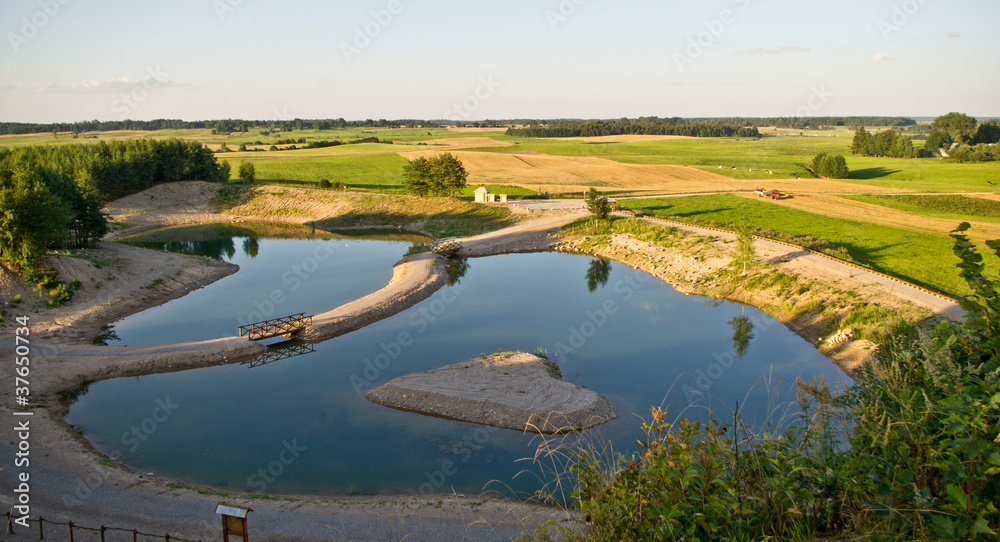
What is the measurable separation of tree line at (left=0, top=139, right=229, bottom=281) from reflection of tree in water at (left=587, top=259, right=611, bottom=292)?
30.8 metres

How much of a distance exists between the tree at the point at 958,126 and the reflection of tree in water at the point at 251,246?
425 ft

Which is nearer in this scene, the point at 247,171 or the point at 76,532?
the point at 76,532

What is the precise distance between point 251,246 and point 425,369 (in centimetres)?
3399

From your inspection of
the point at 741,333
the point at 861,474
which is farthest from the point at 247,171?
the point at 861,474

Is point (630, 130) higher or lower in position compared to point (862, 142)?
higher

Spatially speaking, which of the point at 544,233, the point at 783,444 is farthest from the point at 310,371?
the point at 544,233

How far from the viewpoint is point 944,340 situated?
5.28m

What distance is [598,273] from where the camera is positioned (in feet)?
134

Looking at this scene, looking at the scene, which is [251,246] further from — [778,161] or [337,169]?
[778,161]

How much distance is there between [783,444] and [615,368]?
1886cm

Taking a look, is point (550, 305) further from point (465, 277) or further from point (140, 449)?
point (140, 449)

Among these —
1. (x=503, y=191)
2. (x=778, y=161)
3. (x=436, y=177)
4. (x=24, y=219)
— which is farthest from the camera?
(x=778, y=161)

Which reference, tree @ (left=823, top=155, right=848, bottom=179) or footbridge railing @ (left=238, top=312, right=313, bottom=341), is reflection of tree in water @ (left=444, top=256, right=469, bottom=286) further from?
tree @ (left=823, top=155, right=848, bottom=179)

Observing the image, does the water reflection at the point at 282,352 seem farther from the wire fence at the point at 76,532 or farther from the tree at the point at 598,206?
the tree at the point at 598,206
